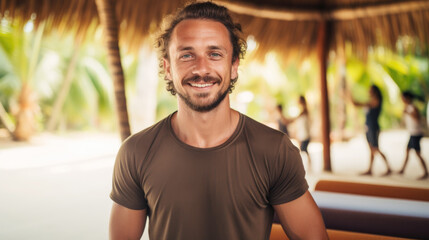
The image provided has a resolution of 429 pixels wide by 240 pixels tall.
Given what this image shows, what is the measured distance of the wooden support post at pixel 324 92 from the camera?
4.89m

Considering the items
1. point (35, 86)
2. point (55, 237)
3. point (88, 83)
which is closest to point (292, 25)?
point (55, 237)

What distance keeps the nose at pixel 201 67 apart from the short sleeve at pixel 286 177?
1.05 feet

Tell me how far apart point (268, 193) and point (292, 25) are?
14.0 ft

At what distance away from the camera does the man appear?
1024mm

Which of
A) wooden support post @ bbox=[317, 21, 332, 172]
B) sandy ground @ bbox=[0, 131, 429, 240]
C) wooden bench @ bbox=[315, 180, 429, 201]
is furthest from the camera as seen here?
wooden support post @ bbox=[317, 21, 332, 172]

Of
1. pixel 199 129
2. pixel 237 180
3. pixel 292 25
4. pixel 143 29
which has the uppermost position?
pixel 292 25

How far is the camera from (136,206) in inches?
43.2

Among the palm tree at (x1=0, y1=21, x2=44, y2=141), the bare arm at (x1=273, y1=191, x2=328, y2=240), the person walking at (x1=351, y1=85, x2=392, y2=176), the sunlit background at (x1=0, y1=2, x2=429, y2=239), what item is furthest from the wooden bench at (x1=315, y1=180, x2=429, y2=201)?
the palm tree at (x1=0, y1=21, x2=44, y2=141)

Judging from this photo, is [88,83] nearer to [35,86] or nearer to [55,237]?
[35,86]

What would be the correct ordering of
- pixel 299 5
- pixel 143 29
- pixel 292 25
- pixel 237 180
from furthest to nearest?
pixel 292 25 → pixel 299 5 → pixel 143 29 → pixel 237 180

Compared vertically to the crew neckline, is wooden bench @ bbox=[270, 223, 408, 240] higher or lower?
lower

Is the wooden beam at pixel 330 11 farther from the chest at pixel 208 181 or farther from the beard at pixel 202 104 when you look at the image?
the chest at pixel 208 181

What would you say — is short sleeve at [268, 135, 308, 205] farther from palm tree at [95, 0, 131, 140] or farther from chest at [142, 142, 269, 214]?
palm tree at [95, 0, 131, 140]

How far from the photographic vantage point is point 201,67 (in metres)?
1.03
